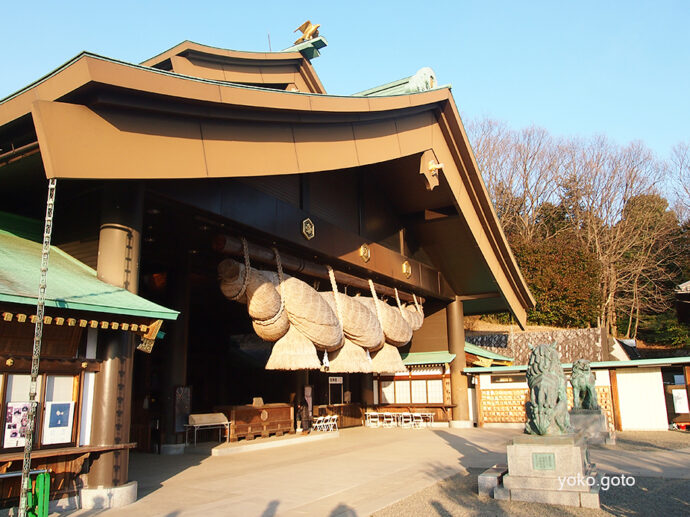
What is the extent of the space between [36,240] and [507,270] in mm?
13992

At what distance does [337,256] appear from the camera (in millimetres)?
12656

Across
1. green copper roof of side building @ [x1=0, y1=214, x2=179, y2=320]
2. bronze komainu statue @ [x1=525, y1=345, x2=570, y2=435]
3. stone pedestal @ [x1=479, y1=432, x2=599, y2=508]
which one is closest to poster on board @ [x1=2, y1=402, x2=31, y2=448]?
green copper roof of side building @ [x1=0, y1=214, x2=179, y2=320]

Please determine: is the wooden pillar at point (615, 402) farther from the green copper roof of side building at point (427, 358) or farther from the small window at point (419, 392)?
the small window at point (419, 392)

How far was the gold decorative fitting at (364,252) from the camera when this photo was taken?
543 inches

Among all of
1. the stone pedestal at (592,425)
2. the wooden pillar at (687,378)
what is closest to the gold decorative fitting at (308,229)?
the stone pedestal at (592,425)

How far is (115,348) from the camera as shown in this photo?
702cm

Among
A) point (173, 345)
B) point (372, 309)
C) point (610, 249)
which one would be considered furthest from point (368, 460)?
point (610, 249)

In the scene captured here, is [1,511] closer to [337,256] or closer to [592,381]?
[337,256]

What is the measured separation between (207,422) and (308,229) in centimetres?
545

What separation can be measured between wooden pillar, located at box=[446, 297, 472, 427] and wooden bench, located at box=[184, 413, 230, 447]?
903 centimetres

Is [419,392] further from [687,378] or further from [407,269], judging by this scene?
[687,378]

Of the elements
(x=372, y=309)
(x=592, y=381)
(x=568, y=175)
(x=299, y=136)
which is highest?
(x=568, y=175)

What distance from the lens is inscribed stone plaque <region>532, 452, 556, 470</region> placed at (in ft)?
23.3

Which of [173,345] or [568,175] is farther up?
[568,175]
